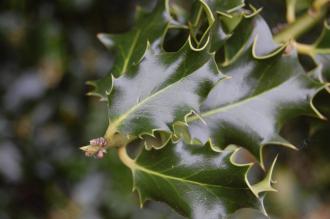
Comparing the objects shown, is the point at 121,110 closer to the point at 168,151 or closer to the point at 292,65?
the point at 168,151

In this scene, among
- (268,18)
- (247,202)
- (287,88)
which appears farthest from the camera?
(268,18)

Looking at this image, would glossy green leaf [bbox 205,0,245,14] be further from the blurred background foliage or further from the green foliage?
the blurred background foliage

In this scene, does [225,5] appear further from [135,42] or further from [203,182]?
[203,182]

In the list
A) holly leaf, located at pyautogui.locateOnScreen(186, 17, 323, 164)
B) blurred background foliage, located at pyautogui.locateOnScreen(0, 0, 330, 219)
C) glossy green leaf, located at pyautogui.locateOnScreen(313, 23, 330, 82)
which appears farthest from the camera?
blurred background foliage, located at pyautogui.locateOnScreen(0, 0, 330, 219)

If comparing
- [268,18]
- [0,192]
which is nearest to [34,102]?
[0,192]

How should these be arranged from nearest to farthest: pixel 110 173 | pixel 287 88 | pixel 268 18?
pixel 287 88
pixel 268 18
pixel 110 173

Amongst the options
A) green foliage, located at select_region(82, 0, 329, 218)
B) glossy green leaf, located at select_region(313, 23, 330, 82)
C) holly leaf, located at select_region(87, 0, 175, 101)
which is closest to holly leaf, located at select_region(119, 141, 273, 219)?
green foliage, located at select_region(82, 0, 329, 218)
